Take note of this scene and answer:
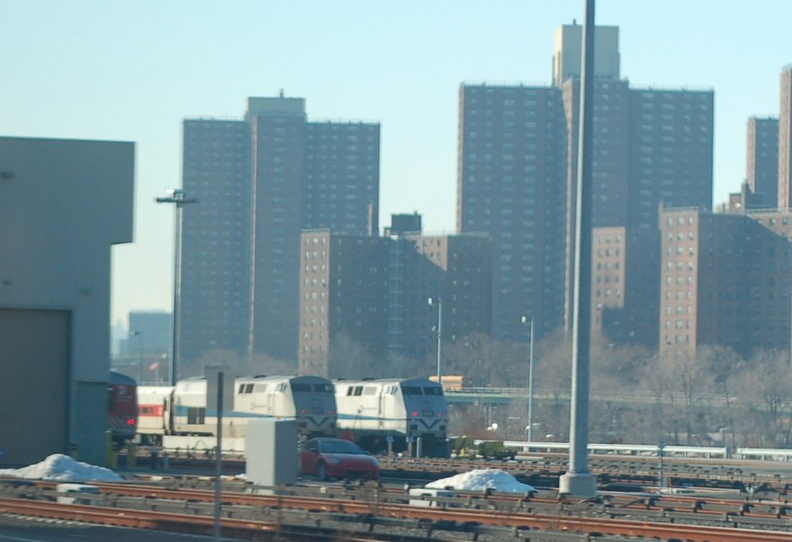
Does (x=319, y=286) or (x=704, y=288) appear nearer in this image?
(x=704, y=288)

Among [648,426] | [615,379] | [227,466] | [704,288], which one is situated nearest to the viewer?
[227,466]

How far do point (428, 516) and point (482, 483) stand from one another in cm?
829

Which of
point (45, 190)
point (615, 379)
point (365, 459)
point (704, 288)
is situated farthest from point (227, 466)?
point (704, 288)

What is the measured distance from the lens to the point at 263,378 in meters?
59.9

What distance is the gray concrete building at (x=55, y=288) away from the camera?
40375 mm

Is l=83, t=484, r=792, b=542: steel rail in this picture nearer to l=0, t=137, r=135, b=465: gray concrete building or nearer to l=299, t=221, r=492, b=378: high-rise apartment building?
l=0, t=137, r=135, b=465: gray concrete building

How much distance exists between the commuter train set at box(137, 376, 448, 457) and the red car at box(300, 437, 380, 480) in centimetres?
1459

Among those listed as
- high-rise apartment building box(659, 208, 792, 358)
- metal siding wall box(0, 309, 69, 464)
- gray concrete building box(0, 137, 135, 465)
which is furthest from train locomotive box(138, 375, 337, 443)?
high-rise apartment building box(659, 208, 792, 358)

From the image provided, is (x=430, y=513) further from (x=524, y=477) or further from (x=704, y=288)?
(x=704, y=288)

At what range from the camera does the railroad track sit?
23547mm

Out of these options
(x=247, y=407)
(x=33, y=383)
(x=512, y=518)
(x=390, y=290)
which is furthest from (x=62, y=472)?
(x=390, y=290)

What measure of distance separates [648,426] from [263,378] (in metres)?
70.7

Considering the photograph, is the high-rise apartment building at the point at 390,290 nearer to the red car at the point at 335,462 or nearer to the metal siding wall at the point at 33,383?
the red car at the point at 335,462

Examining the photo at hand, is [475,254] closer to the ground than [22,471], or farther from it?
farther from it
